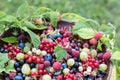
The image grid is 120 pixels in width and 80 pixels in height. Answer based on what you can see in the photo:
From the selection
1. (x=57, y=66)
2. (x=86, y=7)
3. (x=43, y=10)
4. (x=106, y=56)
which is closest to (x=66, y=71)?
(x=57, y=66)

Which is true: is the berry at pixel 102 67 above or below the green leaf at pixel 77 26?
below

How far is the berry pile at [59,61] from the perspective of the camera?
1.09m

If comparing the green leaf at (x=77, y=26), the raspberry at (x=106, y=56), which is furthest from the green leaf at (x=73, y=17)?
the raspberry at (x=106, y=56)

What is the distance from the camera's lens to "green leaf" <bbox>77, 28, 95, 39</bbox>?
1190 mm

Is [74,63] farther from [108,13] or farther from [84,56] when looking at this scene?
[108,13]

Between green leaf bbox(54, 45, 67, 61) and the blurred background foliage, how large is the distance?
1.01 meters

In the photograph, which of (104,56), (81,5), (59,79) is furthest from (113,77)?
(81,5)

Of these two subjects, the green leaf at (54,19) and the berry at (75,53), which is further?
the green leaf at (54,19)

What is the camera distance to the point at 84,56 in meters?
1.12

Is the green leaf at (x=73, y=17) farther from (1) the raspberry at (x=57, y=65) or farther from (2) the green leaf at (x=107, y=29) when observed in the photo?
(1) the raspberry at (x=57, y=65)

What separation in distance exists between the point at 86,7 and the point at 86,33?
113 cm

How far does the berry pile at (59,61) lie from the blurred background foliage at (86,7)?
3.07 feet

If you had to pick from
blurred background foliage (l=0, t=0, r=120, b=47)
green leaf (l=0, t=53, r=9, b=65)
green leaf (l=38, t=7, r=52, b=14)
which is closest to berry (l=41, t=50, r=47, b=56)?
green leaf (l=0, t=53, r=9, b=65)

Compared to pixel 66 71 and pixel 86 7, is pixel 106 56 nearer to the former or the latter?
pixel 66 71
